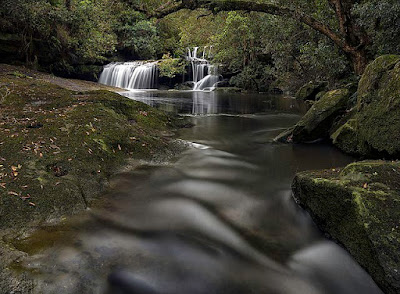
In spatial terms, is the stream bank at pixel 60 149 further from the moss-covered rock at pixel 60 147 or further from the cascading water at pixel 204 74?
the cascading water at pixel 204 74

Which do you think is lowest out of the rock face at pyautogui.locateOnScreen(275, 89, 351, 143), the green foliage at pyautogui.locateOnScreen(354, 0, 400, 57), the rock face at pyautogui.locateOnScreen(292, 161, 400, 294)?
the rock face at pyautogui.locateOnScreen(292, 161, 400, 294)

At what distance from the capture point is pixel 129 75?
94.6 feet

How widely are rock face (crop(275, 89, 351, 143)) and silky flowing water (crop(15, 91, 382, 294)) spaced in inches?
112

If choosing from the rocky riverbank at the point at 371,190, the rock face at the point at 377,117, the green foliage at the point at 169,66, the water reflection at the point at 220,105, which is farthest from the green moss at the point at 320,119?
the green foliage at the point at 169,66

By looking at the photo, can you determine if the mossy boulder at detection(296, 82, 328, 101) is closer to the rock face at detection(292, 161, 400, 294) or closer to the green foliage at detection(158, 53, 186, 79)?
the green foliage at detection(158, 53, 186, 79)

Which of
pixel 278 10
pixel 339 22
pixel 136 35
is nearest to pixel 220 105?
pixel 278 10

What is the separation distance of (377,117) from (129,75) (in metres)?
27.0

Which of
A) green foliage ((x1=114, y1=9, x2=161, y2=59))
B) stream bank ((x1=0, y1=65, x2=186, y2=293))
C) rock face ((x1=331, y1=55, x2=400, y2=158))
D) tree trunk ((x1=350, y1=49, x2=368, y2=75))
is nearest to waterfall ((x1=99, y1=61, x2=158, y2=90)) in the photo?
green foliage ((x1=114, y1=9, x2=161, y2=59))

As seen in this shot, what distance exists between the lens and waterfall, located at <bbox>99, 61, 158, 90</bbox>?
28.5 metres

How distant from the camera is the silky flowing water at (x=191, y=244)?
7.33ft

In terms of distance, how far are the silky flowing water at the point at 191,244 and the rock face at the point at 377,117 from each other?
1898mm

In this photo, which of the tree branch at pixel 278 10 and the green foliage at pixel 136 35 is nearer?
the tree branch at pixel 278 10

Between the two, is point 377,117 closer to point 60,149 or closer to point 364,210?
point 364,210

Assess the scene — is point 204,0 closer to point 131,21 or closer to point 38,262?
point 38,262
